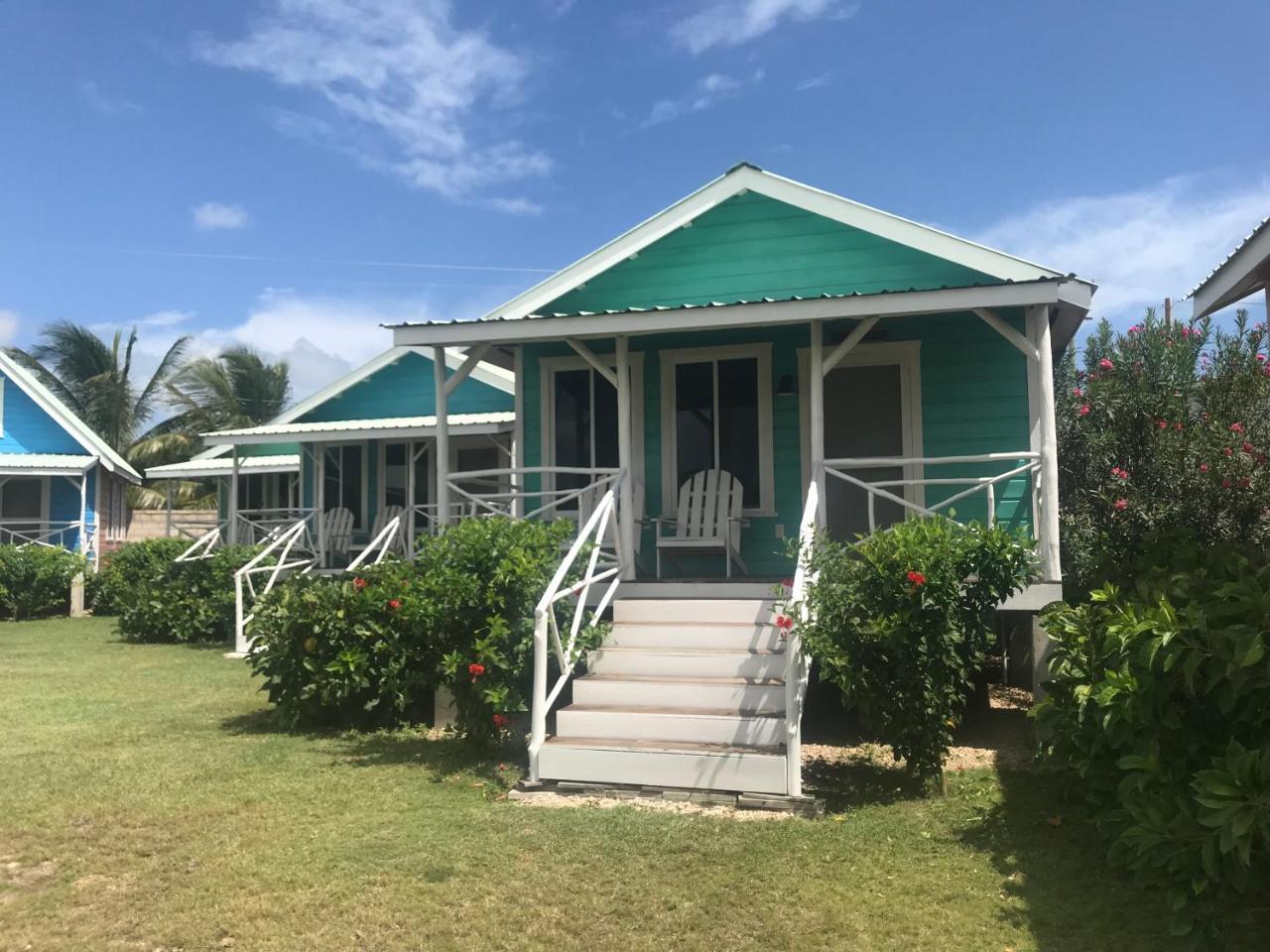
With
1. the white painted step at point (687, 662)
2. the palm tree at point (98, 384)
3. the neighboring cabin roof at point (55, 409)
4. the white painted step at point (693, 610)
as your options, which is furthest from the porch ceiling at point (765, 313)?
the palm tree at point (98, 384)

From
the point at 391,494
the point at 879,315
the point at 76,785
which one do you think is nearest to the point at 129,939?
the point at 76,785

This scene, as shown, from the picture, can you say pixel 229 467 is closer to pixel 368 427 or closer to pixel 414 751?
pixel 368 427

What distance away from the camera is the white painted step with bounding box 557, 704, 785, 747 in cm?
597

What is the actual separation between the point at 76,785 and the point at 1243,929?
6394 mm

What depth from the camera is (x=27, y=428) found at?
68.7 ft

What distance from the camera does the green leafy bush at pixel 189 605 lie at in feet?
48.2

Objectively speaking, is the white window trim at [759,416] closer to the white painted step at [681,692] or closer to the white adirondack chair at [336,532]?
the white painted step at [681,692]

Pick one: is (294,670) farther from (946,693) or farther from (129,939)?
(946,693)

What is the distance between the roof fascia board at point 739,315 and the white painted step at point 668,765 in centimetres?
365

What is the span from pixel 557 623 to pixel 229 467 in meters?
16.6

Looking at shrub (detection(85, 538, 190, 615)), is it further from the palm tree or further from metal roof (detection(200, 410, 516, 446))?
the palm tree

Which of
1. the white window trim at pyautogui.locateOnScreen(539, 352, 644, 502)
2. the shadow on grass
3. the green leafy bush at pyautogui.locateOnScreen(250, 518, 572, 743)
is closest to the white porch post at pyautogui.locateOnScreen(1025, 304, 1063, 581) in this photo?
the green leafy bush at pyautogui.locateOnScreen(250, 518, 572, 743)

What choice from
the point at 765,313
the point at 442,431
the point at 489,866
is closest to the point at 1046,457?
the point at 765,313

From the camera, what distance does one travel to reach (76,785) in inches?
241
